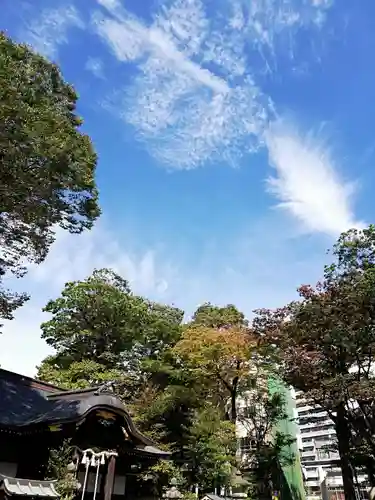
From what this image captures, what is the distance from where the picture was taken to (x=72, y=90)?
11320 mm

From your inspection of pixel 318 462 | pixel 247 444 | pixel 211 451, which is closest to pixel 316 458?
pixel 318 462

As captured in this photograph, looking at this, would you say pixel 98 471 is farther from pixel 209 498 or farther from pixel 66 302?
Result: pixel 66 302

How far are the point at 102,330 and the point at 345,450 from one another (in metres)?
15.1

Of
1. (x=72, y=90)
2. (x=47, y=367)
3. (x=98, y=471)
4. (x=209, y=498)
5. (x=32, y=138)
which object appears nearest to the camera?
(x=32, y=138)

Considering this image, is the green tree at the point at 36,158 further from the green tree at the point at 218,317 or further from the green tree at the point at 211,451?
the green tree at the point at 218,317

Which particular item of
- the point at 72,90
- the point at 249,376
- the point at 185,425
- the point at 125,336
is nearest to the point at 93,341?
the point at 125,336

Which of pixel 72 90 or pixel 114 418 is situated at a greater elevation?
pixel 72 90

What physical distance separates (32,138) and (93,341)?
1884cm

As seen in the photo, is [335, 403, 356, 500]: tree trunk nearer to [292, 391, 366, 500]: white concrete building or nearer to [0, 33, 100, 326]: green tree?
[292, 391, 366, 500]: white concrete building

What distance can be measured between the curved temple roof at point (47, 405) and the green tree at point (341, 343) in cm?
698

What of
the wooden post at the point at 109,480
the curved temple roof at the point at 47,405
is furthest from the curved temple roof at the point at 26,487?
the wooden post at the point at 109,480

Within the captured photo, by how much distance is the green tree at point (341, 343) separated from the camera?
1595 cm

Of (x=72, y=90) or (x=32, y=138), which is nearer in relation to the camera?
(x=32, y=138)

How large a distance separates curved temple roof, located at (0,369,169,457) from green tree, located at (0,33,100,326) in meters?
3.48
